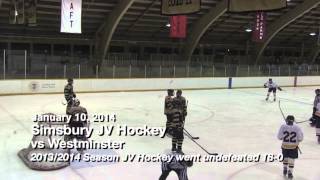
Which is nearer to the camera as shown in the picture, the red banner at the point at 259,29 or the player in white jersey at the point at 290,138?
the player in white jersey at the point at 290,138

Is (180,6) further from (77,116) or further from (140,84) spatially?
(140,84)

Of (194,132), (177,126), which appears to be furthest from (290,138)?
(194,132)

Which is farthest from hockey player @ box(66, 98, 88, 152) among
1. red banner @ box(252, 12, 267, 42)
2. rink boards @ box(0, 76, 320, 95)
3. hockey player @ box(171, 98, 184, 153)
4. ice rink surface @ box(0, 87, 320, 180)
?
red banner @ box(252, 12, 267, 42)

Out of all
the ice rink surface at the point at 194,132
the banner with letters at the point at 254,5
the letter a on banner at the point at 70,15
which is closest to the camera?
the banner with letters at the point at 254,5

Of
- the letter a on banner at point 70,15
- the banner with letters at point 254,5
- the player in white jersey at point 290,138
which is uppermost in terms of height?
the letter a on banner at point 70,15

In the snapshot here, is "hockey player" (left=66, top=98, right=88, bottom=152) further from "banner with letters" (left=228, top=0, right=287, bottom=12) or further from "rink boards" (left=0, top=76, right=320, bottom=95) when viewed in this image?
"rink boards" (left=0, top=76, right=320, bottom=95)

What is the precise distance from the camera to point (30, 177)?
7863 mm

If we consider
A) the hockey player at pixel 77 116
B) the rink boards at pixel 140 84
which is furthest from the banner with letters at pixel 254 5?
the rink boards at pixel 140 84

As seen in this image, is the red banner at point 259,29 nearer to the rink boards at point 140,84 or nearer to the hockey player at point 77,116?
the rink boards at point 140,84

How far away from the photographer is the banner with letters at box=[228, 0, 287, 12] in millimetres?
7184

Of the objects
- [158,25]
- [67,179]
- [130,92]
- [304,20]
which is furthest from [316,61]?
[67,179]

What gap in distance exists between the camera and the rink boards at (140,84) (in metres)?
22.0

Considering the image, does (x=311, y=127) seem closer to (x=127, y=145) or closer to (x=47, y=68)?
(x=127, y=145)

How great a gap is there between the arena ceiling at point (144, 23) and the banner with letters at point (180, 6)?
16.6 m
